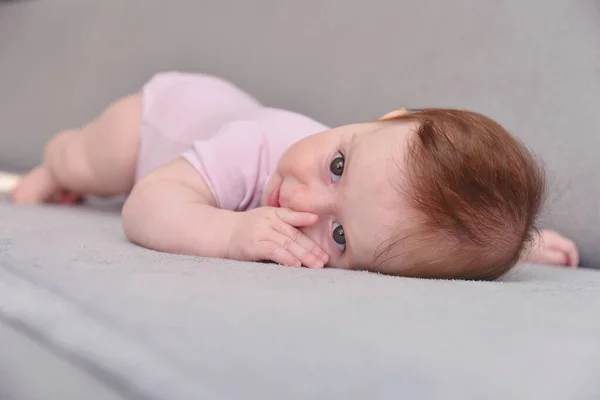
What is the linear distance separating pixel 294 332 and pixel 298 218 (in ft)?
1.07

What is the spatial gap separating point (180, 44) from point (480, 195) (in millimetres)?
1044

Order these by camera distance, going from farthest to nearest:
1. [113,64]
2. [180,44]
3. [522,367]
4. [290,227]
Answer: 1. [113,64]
2. [180,44]
3. [290,227]
4. [522,367]

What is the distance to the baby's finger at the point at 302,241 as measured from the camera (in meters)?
0.72

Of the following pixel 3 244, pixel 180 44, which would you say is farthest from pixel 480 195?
pixel 180 44

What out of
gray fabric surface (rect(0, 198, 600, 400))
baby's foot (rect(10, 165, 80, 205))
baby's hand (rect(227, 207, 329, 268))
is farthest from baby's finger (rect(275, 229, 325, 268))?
baby's foot (rect(10, 165, 80, 205))

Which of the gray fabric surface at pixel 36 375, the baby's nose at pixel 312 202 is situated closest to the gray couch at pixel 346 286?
the gray fabric surface at pixel 36 375

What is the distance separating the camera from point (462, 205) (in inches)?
25.6

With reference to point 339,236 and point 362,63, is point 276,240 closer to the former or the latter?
point 339,236

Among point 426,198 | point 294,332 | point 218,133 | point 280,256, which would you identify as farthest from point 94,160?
point 294,332

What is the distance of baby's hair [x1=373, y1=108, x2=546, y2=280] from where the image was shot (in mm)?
655

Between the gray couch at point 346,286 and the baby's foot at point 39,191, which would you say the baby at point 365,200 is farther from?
Result: the baby's foot at point 39,191

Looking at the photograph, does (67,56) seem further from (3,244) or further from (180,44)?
(3,244)

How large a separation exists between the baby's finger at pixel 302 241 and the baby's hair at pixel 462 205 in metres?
0.06

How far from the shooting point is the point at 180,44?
1.53 m
